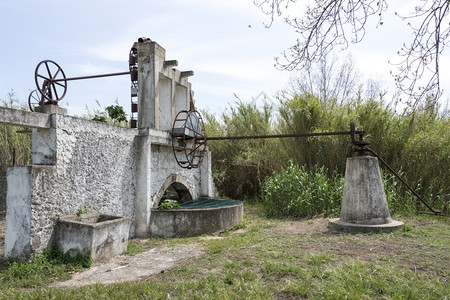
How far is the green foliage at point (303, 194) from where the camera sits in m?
9.75

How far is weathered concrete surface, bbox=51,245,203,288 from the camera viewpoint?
514 cm

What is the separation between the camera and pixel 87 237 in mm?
5863

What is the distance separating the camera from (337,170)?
11.0 meters

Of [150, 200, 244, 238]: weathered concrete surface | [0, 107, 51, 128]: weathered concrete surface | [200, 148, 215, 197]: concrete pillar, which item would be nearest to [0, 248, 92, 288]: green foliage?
[0, 107, 51, 128]: weathered concrete surface

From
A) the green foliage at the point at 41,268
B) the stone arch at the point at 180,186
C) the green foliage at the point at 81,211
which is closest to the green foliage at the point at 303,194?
the stone arch at the point at 180,186

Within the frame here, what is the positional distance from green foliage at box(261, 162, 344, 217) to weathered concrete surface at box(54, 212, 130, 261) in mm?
5081

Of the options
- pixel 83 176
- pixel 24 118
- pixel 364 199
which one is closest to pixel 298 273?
pixel 364 199

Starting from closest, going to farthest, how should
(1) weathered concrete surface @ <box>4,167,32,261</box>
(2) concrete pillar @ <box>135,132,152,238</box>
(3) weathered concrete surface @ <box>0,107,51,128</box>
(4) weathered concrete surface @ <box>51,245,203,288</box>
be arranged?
(4) weathered concrete surface @ <box>51,245,203,288</box>
(3) weathered concrete surface @ <box>0,107,51,128</box>
(1) weathered concrete surface @ <box>4,167,32,261</box>
(2) concrete pillar @ <box>135,132,152,238</box>

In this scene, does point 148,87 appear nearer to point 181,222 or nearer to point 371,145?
point 181,222

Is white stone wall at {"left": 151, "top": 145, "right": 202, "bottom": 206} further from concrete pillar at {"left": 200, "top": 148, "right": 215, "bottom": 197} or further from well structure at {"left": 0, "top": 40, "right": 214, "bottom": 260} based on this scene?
concrete pillar at {"left": 200, "top": 148, "right": 215, "bottom": 197}

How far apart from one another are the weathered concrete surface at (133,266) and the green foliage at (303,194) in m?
3.83

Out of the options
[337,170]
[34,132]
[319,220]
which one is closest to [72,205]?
[34,132]

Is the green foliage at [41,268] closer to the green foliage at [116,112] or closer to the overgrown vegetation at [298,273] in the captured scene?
the overgrown vegetation at [298,273]

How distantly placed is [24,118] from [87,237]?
1966 mm
